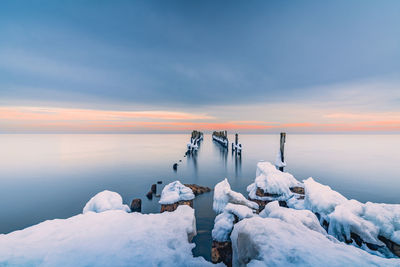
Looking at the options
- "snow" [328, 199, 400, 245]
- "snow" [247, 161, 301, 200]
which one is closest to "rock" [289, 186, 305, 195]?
"snow" [247, 161, 301, 200]

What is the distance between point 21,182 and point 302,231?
2928 cm

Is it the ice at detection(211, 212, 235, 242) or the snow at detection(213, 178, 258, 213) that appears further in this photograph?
the snow at detection(213, 178, 258, 213)

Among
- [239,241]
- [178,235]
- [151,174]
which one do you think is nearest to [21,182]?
[151,174]

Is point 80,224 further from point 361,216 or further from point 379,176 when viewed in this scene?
point 379,176

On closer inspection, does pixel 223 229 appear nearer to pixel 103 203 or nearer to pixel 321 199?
pixel 103 203

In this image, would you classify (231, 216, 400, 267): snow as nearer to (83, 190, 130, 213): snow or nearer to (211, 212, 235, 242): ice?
(211, 212, 235, 242): ice

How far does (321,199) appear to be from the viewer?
8766mm

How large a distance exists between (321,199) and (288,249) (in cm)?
610

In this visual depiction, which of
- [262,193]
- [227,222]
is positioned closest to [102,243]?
[227,222]

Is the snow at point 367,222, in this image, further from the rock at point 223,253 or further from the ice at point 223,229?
the rock at point 223,253

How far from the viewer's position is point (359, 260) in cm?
382

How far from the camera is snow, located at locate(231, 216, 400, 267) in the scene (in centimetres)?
379

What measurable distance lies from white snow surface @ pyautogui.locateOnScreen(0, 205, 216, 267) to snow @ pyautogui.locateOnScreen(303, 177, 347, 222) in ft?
22.1

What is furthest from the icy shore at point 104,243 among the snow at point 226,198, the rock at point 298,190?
the rock at point 298,190
